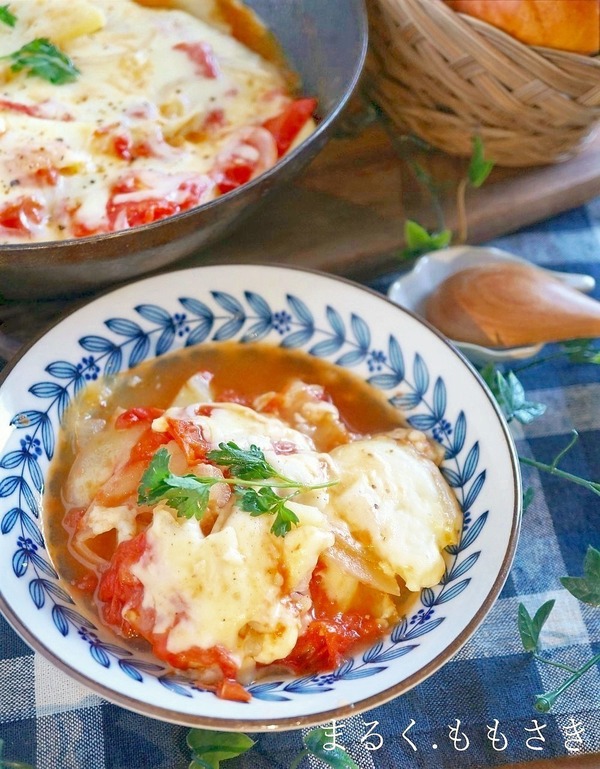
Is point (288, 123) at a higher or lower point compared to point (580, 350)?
higher

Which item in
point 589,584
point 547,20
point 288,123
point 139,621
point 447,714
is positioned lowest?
point 447,714

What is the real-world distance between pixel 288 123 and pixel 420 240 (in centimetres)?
49

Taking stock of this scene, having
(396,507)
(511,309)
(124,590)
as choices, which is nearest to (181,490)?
(124,590)

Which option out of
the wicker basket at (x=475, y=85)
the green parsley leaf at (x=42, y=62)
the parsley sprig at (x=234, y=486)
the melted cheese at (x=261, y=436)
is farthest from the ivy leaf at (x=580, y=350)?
the green parsley leaf at (x=42, y=62)

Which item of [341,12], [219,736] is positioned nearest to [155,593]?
[219,736]

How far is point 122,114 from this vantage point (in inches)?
84.7

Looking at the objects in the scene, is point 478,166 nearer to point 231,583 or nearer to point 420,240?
point 420,240

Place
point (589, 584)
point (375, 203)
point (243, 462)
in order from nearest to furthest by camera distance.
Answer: point (243, 462)
point (589, 584)
point (375, 203)

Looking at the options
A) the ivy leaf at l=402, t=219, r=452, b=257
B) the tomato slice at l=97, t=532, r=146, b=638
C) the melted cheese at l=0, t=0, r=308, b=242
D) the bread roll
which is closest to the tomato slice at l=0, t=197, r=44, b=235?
the melted cheese at l=0, t=0, r=308, b=242

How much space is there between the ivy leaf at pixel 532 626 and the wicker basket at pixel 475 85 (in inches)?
54.9

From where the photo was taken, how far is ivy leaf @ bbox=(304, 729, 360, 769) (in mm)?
1511

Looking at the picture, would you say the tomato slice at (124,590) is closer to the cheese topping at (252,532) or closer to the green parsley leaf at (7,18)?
the cheese topping at (252,532)

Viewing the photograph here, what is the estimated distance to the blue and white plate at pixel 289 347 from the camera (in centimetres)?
139

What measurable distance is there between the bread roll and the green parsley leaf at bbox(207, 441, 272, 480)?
4.62 feet
